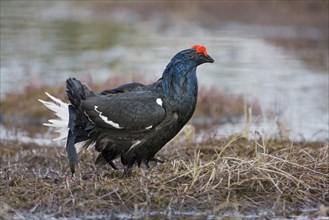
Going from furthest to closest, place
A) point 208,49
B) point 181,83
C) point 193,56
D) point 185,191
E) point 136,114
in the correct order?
1. point 208,49
2. point 193,56
3. point 181,83
4. point 136,114
5. point 185,191

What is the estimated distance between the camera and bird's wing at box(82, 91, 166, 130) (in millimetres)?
8211

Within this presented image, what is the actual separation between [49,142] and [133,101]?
3932 millimetres

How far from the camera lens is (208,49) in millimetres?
21781

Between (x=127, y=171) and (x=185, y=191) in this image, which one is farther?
(x=127, y=171)

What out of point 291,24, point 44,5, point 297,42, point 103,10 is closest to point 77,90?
point 297,42

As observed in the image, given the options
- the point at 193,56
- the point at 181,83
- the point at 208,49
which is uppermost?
Answer: the point at 193,56

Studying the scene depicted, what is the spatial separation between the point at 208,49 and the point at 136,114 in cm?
1369

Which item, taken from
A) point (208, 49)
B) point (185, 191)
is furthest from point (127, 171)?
point (208, 49)

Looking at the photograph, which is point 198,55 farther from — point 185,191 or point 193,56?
point 185,191

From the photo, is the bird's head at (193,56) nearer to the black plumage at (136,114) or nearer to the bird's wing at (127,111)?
the black plumage at (136,114)

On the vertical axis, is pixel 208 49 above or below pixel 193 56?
below

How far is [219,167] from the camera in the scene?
7.95m

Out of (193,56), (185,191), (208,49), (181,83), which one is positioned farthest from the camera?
(208,49)

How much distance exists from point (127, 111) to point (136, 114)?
10 centimetres
